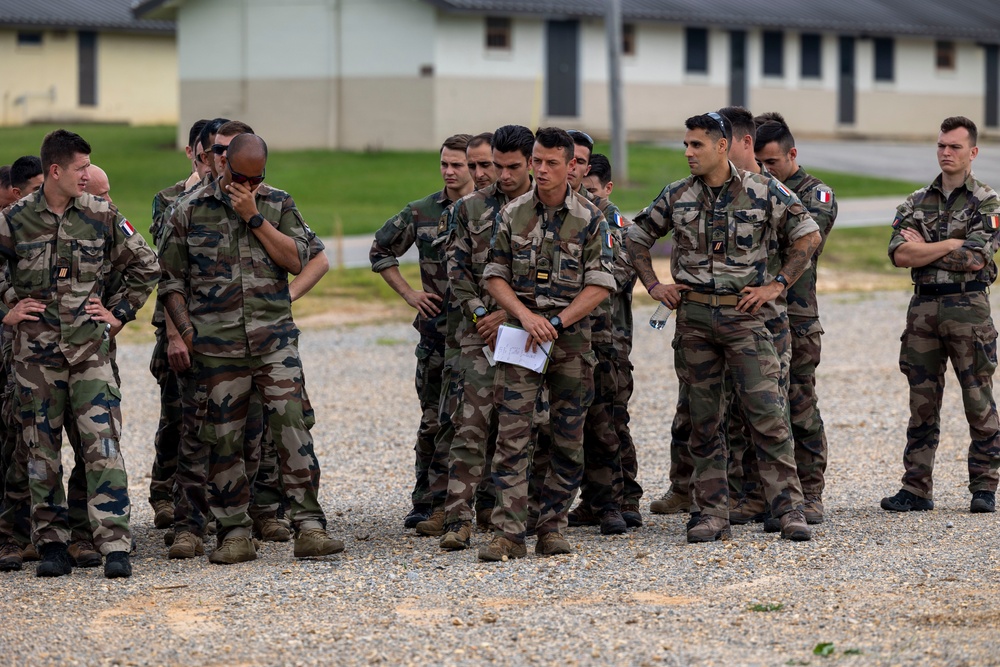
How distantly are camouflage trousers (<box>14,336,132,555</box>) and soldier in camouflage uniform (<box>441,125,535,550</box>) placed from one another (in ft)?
5.54

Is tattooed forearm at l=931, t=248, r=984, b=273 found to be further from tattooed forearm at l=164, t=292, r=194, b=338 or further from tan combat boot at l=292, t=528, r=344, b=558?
tattooed forearm at l=164, t=292, r=194, b=338

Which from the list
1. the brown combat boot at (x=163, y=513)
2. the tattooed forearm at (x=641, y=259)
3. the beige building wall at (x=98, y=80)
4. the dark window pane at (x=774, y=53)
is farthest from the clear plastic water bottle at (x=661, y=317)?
the beige building wall at (x=98, y=80)

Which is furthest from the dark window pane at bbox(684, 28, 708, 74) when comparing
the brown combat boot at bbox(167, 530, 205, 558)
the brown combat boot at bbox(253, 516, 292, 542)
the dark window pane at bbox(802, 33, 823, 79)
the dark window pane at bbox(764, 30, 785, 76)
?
Answer: the brown combat boot at bbox(167, 530, 205, 558)

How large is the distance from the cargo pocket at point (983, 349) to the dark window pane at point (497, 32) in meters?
29.6

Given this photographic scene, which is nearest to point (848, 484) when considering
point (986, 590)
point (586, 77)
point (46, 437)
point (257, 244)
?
point (986, 590)

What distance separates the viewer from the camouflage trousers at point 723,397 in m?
7.71

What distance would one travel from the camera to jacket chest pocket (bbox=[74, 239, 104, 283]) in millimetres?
7363

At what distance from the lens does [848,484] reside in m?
9.73

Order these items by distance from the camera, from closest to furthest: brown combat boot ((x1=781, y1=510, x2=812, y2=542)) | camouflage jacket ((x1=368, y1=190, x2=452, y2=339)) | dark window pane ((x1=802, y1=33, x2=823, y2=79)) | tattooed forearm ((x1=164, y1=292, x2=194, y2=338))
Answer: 1. tattooed forearm ((x1=164, y1=292, x2=194, y2=338))
2. brown combat boot ((x1=781, y1=510, x2=812, y2=542))
3. camouflage jacket ((x1=368, y1=190, x2=452, y2=339))
4. dark window pane ((x1=802, y1=33, x2=823, y2=79))

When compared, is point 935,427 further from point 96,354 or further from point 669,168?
point 669,168

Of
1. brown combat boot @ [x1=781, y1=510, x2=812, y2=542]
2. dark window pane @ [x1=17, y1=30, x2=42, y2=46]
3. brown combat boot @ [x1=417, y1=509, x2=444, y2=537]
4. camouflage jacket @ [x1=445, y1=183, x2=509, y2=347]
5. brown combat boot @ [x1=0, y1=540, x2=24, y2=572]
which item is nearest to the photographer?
brown combat boot @ [x1=0, y1=540, x2=24, y2=572]

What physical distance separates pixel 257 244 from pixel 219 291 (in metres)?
0.31

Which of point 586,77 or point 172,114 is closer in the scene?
point 586,77

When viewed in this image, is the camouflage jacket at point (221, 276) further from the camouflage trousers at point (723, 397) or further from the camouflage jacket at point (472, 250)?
the camouflage trousers at point (723, 397)
